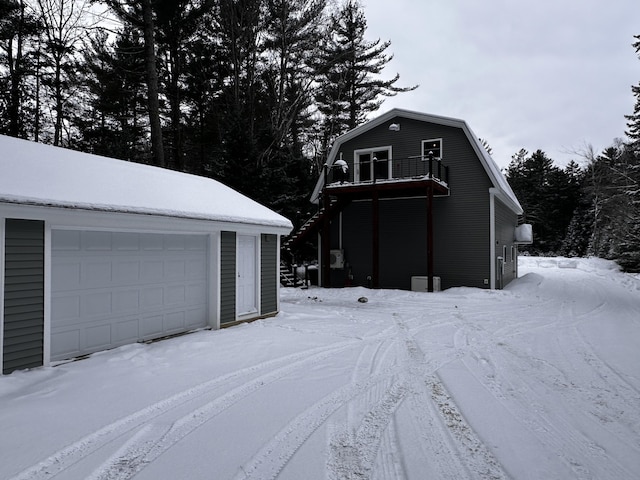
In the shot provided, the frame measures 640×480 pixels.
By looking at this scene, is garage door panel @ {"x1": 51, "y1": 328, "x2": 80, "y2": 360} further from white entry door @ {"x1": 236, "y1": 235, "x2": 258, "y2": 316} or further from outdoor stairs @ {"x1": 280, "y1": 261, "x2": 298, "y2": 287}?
outdoor stairs @ {"x1": 280, "y1": 261, "x2": 298, "y2": 287}

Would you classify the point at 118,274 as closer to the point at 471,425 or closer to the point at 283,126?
the point at 471,425

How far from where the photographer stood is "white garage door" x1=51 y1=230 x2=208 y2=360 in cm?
517

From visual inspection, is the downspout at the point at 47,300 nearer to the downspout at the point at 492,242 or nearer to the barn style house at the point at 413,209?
the barn style house at the point at 413,209

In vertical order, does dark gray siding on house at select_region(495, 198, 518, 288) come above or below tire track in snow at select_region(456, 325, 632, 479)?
above

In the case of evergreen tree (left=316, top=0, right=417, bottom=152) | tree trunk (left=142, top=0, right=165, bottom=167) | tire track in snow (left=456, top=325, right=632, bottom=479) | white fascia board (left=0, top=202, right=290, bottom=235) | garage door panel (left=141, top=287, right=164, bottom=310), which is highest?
evergreen tree (left=316, top=0, right=417, bottom=152)

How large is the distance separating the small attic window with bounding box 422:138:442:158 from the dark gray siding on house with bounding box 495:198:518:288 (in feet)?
8.99

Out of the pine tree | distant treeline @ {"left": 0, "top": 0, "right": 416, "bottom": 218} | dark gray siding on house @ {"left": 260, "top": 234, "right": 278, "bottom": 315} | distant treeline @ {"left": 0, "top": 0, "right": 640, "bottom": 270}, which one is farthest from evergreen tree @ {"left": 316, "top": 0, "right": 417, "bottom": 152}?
dark gray siding on house @ {"left": 260, "top": 234, "right": 278, "bottom": 315}

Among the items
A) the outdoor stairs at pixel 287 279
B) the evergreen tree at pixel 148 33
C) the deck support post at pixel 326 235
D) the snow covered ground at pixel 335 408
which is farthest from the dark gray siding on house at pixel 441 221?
the evergreen tree at pixel 148 33

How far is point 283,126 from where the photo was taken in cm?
1994

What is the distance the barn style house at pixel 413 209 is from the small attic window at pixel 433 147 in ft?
0.12

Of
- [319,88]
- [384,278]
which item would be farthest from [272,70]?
[384,278]

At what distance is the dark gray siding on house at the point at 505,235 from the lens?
14.1m

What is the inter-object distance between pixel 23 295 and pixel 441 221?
1256 centimetres

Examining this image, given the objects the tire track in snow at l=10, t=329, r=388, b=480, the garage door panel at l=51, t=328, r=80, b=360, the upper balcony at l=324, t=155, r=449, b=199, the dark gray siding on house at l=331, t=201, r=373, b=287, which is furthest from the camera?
the dark gray siding on house at l=331, t=201, r=373, b=287
